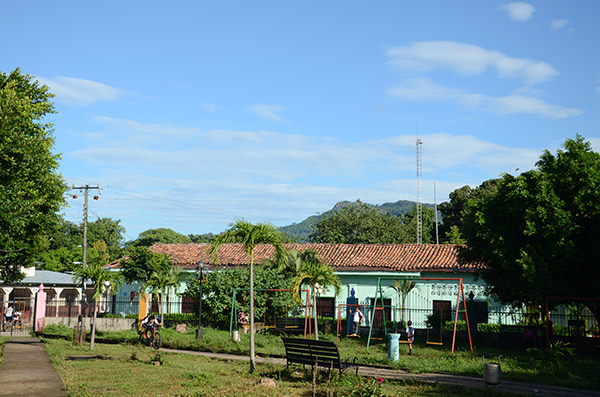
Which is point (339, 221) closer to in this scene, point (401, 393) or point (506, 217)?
point (506, 217)

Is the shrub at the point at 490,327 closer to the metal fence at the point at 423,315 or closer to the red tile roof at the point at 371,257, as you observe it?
the metal fence at the point at 423,315

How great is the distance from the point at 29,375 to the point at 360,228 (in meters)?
51.8

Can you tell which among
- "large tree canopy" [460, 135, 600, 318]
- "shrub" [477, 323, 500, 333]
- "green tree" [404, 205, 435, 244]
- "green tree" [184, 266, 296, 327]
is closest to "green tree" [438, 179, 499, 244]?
"green tree" [404, 205, 435, 244]

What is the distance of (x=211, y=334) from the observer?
27188mm

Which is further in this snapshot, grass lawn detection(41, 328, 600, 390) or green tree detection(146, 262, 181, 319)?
green tree detection(146, 262, 181, 319)

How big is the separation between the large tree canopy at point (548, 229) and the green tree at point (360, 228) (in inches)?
1568

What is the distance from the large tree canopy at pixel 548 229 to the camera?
2061 centimetres

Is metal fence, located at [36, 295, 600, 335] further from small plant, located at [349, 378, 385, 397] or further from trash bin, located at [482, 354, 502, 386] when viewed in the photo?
small plant, located at [349, 378, 385, 397]

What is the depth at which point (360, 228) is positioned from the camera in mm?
64875

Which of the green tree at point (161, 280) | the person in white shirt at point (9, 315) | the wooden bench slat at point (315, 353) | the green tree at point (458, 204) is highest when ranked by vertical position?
the green tree at point (458, 204)

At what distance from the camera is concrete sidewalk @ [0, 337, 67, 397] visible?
12406 millimetres

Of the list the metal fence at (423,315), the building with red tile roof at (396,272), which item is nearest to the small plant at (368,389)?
the metal fence at (423,315)

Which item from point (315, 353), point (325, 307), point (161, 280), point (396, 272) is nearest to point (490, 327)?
point (396, 272)

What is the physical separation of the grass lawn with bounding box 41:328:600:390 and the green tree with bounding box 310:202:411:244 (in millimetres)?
37260
